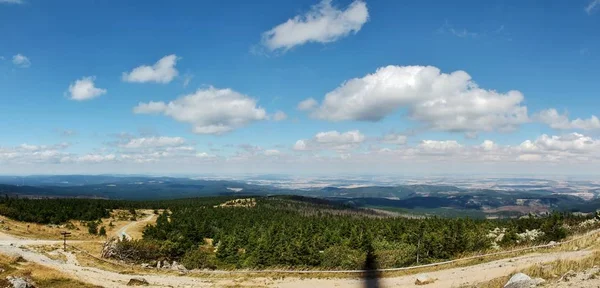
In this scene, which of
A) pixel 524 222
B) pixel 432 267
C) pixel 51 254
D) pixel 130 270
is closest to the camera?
pixel 432 267

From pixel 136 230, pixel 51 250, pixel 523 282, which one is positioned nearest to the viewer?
pixel 523 282

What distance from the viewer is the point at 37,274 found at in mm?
44812

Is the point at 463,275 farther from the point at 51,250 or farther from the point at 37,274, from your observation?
the point at 51,250

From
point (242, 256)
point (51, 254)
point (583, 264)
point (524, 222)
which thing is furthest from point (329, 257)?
point (524, 222)

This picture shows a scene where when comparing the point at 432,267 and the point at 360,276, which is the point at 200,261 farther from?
the point at 432,267

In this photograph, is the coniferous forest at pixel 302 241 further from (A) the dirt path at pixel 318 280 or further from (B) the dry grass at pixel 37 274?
(B) the dry grass at pixel 37 274

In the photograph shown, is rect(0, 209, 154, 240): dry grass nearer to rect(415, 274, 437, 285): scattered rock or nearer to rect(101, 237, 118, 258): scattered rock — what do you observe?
rect(101, 237, 118, 258): scattered rock

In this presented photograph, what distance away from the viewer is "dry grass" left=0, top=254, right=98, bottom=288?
39.7 m

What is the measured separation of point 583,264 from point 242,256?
77.3 m

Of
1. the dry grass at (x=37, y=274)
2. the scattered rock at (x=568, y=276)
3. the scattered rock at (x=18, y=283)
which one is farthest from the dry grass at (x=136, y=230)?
the scattered rock at (x=568, y=276)

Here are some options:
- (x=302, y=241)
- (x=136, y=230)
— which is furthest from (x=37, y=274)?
(x=136, y=230)

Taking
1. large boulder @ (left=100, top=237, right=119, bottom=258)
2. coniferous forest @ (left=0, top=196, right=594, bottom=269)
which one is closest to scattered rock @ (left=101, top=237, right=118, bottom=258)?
large boulder @ (left=100, top=237, right=119, bottom=258)

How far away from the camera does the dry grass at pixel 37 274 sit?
39.7 meters

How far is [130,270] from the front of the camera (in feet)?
189
